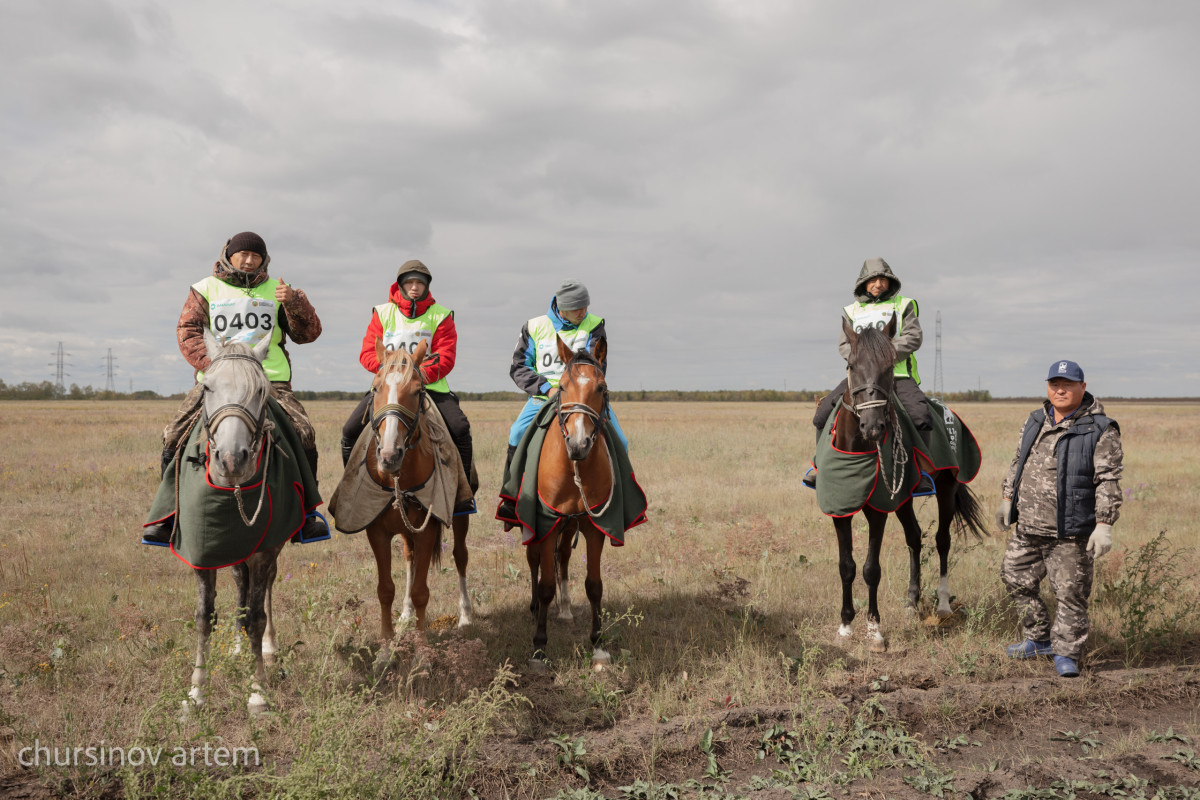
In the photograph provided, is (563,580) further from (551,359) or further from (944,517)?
(944,517)

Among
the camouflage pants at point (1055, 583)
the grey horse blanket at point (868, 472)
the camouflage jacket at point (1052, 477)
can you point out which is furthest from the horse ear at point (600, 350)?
the camouflage pants at point (1055, 583)

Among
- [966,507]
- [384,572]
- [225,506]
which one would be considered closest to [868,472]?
[966,507]

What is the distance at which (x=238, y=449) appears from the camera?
4305 millimetres

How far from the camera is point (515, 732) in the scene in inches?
180

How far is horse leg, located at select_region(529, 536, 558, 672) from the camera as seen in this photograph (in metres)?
5.70

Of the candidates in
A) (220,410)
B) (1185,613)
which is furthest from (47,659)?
(1185,613)

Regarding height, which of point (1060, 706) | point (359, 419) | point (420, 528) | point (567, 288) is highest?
point (567, 288)

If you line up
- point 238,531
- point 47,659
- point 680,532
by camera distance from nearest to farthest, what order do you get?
1. point 238,531
2. point 47,659
3. point 680,532

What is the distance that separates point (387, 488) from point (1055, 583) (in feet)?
19.1

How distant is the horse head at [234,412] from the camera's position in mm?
4305

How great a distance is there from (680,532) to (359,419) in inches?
231

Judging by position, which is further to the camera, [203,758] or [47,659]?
[47,659]

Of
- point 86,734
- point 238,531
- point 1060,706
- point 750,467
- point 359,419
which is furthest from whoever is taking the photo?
point 750,467

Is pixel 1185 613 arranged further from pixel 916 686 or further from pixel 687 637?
pixel 687 637
